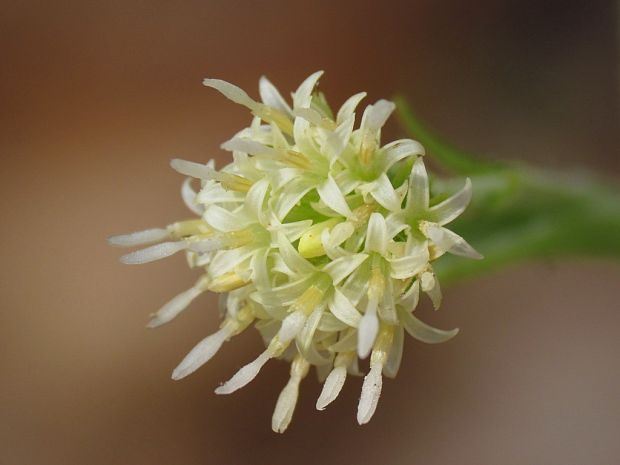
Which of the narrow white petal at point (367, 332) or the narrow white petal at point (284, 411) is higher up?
the narrow white petal at point (367, 332)

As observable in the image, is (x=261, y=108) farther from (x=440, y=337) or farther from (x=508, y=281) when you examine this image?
(x=508, y=281)

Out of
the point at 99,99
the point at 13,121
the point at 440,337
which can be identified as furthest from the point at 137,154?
the point at 440,337

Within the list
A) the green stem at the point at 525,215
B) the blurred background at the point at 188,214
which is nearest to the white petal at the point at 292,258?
the green stem at the point at 525,215

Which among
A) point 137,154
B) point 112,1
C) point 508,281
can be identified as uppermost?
point 112,1

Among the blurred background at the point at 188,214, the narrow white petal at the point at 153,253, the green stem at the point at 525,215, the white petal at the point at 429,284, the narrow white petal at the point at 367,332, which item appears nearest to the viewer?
the narrow white petal at the point at 367,332

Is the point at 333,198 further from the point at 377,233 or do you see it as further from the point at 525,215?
the point at 525,215

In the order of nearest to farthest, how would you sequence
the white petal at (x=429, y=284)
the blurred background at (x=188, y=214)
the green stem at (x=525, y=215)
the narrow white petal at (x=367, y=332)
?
1. the narrow white petal at (x=367, y=332)
2. the white petal at (x=429, y=284)
3. the green stem at (x=525, y=215)
4. the blurred background at (x=188, y=214)

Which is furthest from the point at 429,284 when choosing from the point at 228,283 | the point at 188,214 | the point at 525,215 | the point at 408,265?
the point at 188,214

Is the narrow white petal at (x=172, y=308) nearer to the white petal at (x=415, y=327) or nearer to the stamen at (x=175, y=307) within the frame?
the stamen at (x=175, y=307)
